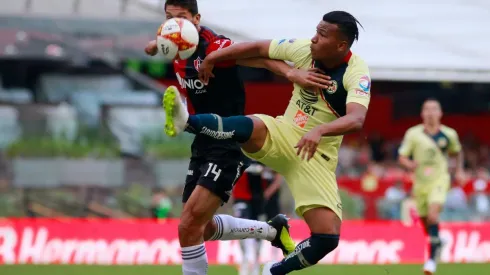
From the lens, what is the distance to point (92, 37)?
29.3m

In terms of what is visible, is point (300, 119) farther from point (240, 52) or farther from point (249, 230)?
point (249, 230)

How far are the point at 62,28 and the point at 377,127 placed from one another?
9.55m

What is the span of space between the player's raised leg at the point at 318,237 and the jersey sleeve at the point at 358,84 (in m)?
0.98

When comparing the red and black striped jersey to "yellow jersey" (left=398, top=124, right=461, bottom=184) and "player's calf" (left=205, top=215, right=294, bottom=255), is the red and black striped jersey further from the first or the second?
"yellow jersey" (left=398, top=124, right=461, bottom=184)

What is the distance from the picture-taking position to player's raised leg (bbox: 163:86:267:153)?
873 cm

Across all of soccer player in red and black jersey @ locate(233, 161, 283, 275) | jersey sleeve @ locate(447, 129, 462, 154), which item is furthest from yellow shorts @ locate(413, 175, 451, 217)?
soccer player in red and black jersey @ locate(233, 161, 283, 275)

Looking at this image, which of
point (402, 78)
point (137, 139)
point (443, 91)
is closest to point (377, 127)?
point (443, 91)

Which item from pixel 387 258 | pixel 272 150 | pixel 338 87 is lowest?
Answer: pixel 387 258

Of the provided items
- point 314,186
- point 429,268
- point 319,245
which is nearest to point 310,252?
point 319,245

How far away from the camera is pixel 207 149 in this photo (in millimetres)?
10055

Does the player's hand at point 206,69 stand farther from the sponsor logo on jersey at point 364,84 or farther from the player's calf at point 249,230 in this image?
the player's calf at point 249,230

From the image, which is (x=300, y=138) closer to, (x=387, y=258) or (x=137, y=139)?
(x=387, y=258)

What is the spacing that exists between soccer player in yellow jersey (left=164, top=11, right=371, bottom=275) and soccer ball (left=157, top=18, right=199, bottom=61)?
15.0 inches

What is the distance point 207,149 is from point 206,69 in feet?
2.40
